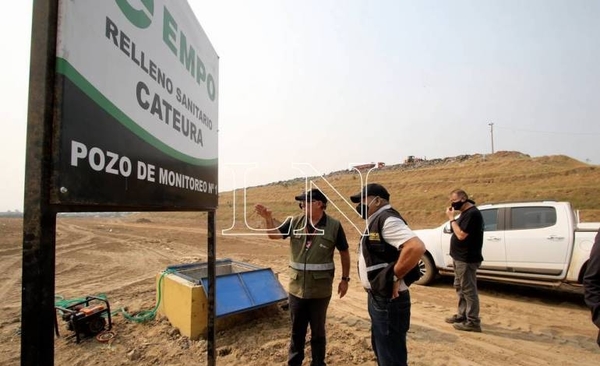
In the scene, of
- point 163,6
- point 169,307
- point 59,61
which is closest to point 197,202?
point 163,6

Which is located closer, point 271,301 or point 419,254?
point 419,254

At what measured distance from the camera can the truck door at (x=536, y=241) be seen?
6.04 metres

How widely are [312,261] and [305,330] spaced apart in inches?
28.4

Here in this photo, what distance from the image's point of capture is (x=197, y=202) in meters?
2.38

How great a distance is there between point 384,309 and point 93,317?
423 centimetres

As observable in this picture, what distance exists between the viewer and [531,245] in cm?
633

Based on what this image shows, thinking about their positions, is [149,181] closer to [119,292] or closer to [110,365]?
[110,365]

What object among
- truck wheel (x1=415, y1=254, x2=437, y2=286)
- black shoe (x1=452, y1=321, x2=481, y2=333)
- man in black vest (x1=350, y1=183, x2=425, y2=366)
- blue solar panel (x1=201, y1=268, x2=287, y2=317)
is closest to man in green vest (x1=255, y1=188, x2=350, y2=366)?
man in black vest (x1=350, y1=183, x2=425, y2=366)

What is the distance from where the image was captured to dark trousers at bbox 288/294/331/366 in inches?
137

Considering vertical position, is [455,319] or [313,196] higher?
[313,196]

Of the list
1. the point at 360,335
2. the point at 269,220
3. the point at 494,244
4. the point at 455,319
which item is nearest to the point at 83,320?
the point at 269,220

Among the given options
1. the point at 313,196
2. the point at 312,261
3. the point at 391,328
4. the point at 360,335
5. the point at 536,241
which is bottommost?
the point at 360,335

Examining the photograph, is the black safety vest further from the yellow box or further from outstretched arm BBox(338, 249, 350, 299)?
the yellow box

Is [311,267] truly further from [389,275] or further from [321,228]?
[389,275]
